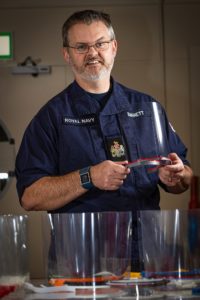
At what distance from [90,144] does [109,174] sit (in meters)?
0.25

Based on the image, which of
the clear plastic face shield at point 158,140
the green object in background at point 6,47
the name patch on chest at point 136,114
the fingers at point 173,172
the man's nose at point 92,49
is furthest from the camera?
the green object in background at point 6,47

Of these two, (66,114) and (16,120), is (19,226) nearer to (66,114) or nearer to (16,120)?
(66,114)

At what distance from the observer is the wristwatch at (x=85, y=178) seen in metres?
1.91

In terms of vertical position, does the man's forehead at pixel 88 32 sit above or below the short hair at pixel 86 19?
below

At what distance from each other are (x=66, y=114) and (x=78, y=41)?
0.25 metres

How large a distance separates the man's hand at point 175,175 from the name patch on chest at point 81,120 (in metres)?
0.29

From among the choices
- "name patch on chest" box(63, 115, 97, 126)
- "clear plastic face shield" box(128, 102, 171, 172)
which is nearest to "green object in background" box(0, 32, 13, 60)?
"name patch on chest" box(63, 115, 97, 126)

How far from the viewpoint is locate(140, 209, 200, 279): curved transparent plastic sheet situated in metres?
1.34

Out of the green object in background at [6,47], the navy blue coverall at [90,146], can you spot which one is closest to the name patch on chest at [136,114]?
the navy blue coverall at [90,146]

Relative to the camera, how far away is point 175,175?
6.44 ft

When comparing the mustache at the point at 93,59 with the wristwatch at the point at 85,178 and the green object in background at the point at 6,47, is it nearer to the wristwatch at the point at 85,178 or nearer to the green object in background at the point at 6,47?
the wristwatch at the point at 85,178

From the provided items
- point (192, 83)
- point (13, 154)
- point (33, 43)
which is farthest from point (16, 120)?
point (192, 83)

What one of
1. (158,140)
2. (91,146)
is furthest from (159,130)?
(91,146)

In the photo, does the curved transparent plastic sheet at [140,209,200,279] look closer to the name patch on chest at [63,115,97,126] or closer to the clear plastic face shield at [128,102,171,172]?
the clear plastic face shield at [128,102,171,172]
